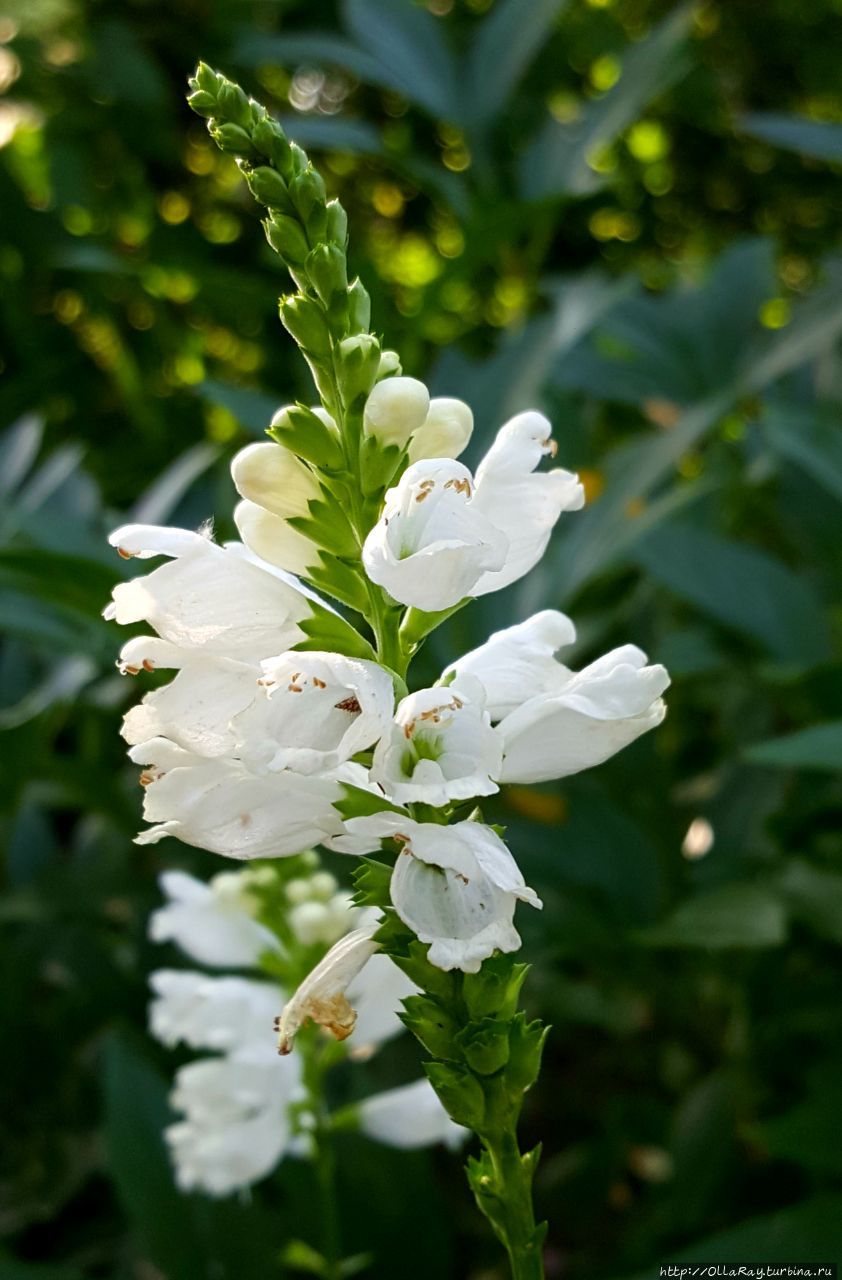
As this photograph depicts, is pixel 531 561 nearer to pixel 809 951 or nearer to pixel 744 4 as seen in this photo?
pixel 809 951

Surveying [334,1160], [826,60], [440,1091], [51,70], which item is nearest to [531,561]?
[440,1091]

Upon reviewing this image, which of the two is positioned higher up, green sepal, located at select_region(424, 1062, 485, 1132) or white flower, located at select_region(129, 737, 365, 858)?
white flower, located at select_region(129, 737, 365, 858)

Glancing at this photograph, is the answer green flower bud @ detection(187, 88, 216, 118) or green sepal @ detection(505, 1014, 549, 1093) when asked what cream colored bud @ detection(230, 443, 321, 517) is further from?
green sepal @ detection(505, 1014, 549, 1093)

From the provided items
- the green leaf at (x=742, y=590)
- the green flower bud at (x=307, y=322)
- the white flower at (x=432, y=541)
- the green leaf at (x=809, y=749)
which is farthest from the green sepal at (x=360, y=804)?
the green leaf at (x=742, y=590)

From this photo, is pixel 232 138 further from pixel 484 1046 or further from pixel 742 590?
pixel 742 590

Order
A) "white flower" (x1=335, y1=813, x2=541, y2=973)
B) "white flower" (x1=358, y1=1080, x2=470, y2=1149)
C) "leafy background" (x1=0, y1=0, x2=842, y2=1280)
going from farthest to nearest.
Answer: "leafy background" (x1=0, y1=0, x2=842, y2=1280), "white flower" (x1=358, y1=1080, x2=470, y2=1149), "white flower" (x1=335, y1=813, x2=541, y2=973)

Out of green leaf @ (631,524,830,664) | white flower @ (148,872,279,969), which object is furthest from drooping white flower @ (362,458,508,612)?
green leaf @ (631,524,830,664)

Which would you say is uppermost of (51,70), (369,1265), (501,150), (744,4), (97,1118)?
(744,4)
